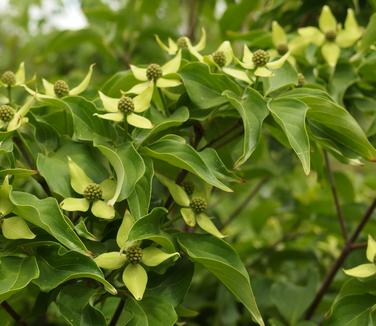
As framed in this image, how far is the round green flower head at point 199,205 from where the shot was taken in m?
1.11

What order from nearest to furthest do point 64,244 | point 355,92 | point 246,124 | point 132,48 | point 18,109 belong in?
point 64,244 → point 246,124 → point 18,109 → point 355,92 → point 132,48

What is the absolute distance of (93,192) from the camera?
3.36 ft

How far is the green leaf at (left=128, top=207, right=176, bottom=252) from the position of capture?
953 mm

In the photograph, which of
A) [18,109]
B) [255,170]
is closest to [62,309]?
[18,109]

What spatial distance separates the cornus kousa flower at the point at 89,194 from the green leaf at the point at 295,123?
0.28 meters

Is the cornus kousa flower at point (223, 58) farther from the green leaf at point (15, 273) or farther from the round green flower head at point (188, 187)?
the green leaf at point (15, 273)


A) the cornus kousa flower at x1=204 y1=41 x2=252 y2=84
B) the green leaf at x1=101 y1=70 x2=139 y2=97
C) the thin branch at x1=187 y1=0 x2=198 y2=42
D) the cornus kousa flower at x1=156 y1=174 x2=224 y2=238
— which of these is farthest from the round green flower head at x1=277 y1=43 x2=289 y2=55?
the thin branch at x1=187 y1=0 x2=198 y2=42

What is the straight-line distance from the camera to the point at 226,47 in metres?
1.20

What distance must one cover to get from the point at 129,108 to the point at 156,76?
10 centimetres

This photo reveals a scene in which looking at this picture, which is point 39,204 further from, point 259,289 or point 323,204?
point 323,204

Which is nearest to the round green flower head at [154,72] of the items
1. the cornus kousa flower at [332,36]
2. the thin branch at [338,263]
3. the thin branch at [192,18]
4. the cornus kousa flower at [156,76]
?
the cornus kousa flower at [156,76]

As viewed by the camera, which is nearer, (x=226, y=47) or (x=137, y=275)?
(x=137, y=275)

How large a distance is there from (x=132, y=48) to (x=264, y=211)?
66cm

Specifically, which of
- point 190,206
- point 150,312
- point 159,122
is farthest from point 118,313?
point 159,122
